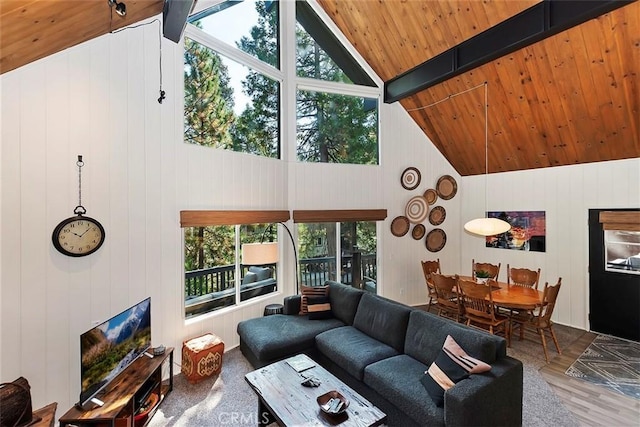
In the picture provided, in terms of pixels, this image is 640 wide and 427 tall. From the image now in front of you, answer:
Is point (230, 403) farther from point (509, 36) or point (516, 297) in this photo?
point (509, 36)

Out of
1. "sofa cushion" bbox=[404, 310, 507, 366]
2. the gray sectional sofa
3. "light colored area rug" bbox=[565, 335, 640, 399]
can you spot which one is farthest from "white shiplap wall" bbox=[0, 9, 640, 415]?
"sofa cushion" bbox=[404, 310, 507, 366]

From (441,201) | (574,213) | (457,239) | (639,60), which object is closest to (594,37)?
(639,60)

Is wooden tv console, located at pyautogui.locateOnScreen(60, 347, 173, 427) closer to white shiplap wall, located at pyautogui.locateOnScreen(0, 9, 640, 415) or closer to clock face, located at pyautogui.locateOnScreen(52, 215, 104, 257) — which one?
white shiplap wall, located at pyautogui.locateOnScreen(0, 9, 640, 415)

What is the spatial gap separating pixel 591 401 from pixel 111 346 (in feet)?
15.8

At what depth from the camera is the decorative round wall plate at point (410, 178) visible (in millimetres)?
6320

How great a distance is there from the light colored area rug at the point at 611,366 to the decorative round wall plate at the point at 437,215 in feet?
10.4

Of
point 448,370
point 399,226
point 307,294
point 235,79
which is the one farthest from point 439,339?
point 235,79

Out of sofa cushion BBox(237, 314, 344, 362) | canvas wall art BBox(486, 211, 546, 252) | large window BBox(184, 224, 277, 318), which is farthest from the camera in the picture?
canvas wall art BBox(486, 211, 546, 252)

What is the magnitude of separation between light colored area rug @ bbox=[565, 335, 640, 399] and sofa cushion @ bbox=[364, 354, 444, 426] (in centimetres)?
234

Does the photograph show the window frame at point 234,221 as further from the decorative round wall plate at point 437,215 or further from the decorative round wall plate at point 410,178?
the decorative round wall plate at point 437,215

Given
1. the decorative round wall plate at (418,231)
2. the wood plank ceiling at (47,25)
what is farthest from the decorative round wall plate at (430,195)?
the wood plank ceiling at (47,25)

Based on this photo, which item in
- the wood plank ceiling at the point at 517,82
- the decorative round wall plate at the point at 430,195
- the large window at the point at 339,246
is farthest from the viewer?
the decorative round wall plate at the point at 430,195

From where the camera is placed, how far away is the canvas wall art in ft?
18.5

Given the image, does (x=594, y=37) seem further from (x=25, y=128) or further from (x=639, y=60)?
(x=25, y=128)
